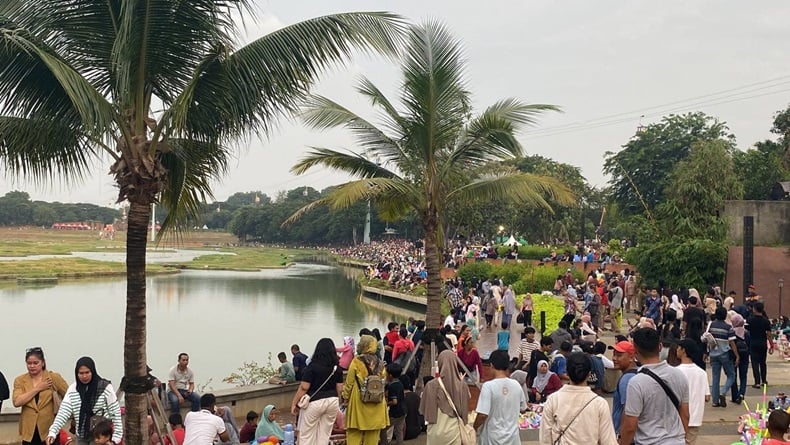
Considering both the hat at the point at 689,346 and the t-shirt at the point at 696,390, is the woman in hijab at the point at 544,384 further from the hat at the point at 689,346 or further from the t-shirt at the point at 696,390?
the t-shirt at the point at 696,390

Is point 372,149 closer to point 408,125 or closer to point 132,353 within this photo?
point 408,125

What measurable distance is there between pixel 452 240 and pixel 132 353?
2057 inches

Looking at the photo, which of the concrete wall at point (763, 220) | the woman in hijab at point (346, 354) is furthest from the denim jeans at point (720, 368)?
the concrete wall at point (763, 220)

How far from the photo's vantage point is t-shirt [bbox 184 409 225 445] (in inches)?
239

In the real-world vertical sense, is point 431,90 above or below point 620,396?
above

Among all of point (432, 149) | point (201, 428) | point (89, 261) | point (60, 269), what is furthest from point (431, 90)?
point (89, 261)

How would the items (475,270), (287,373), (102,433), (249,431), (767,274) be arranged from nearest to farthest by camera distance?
(102,433) < (249,431) < (287,373) < (767,274) < (475,270)

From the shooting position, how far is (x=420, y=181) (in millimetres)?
11141

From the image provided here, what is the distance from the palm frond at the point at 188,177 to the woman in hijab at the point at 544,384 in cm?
501

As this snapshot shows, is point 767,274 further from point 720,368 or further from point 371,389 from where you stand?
point 371,389

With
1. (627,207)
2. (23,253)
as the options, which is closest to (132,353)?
(627,207)

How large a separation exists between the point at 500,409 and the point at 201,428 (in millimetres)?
2712

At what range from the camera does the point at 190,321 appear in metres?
30.1

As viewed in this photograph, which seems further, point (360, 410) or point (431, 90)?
point (431, 90)
